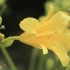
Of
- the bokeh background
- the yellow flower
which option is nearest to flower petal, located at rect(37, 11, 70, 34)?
the yellow flower

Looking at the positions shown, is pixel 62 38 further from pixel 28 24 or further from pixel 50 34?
pixel 28 24

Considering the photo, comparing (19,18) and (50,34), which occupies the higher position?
(50,34)

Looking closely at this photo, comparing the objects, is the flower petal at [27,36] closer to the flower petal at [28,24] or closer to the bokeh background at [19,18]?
the flower petal at [28,24]

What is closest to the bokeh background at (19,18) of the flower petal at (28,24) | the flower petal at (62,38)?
the flower petal at (62,38)

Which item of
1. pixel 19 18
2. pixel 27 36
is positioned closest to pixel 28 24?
pixel 27 36

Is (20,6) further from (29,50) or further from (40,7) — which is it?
(29,50)
